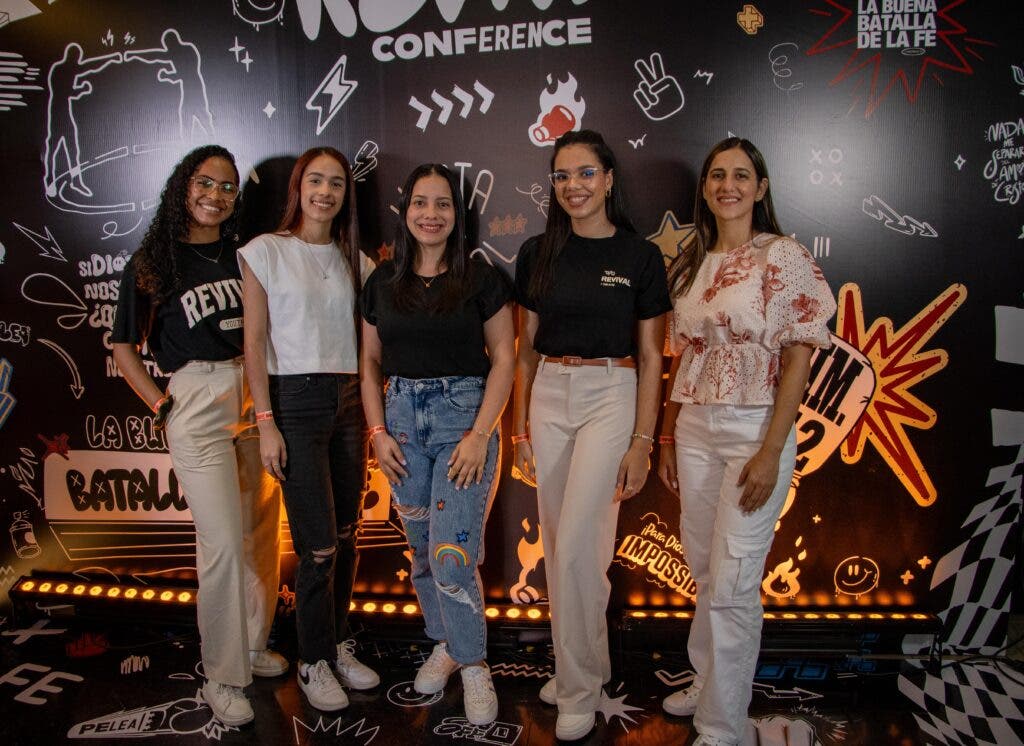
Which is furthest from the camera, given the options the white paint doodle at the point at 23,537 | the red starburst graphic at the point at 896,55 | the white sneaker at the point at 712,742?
the white paint doodle at the point at 23,537

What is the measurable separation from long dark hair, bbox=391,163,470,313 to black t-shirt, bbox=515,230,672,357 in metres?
0.30

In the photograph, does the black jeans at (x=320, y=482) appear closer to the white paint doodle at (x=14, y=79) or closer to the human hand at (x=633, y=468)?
the human hand at (x=633, y=468)

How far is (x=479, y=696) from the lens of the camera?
2361mm

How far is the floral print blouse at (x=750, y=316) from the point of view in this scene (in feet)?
6.62

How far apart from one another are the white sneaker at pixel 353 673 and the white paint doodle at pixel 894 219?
2.70 metres

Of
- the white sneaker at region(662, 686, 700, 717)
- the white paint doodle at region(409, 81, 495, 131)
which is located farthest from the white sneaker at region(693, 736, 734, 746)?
the white paint doodle at region(409, 81, 495, 131)

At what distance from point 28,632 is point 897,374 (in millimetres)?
4030

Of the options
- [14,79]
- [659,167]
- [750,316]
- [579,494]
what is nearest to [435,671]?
[579,494]

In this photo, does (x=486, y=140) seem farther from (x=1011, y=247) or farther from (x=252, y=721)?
(x=252, y=721)

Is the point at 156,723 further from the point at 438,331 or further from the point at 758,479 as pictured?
the point at 758,479

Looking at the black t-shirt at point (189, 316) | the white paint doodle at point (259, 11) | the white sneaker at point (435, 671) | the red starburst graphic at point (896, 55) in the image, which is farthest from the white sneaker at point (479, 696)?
the white paint doodle at point (259, 11)

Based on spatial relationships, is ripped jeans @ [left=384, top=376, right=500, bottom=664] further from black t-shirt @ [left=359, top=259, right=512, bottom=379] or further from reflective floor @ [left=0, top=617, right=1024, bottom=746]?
reflective floor @ [left=0, top=617, right=1024, bottom=746]

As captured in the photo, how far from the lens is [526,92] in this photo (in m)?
2.70

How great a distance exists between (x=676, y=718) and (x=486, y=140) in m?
2.37
